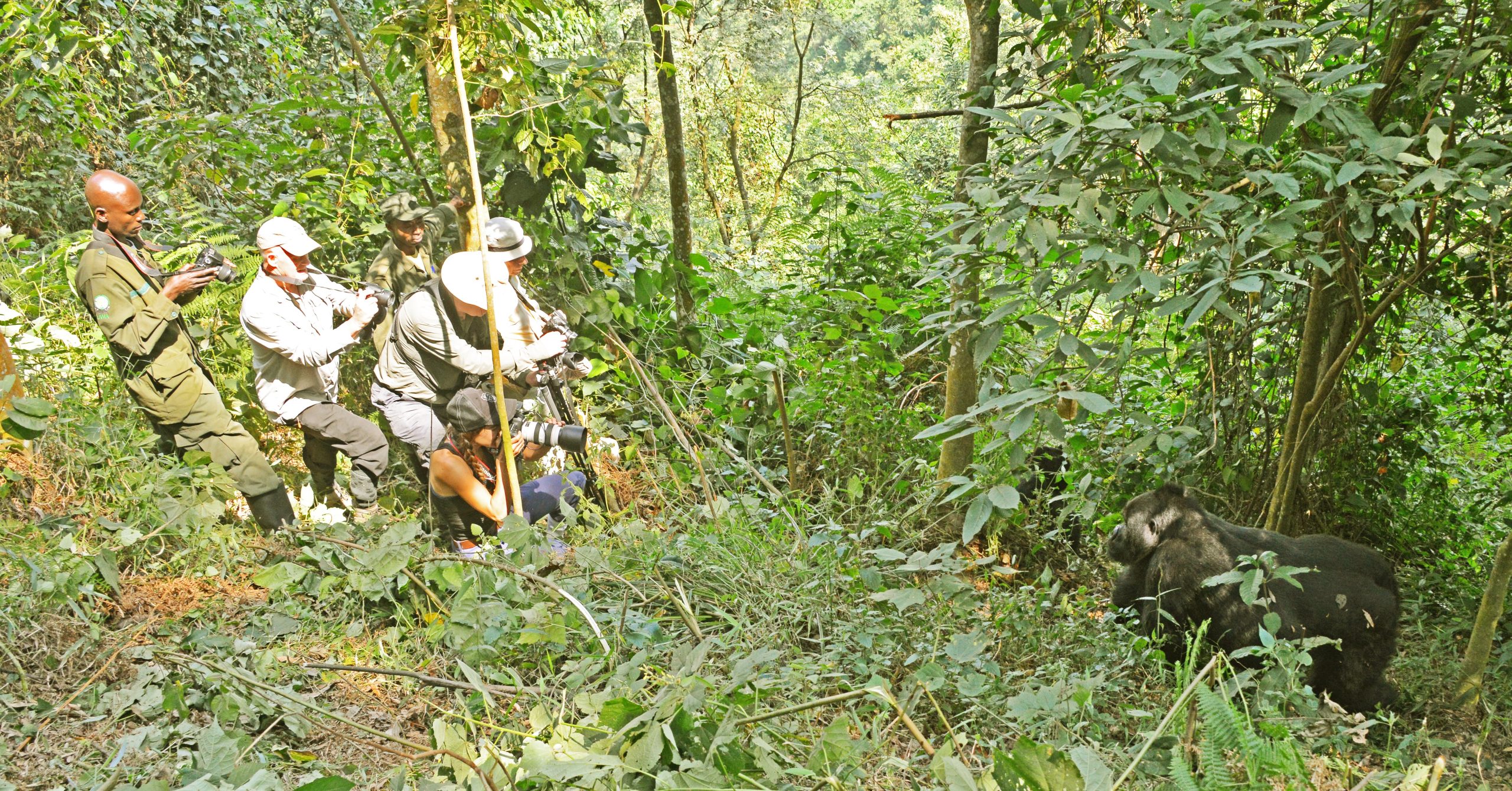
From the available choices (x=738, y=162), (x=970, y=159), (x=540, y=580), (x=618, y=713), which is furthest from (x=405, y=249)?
(x=738, y=162)

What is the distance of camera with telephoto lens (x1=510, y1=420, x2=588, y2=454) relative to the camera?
3.93m

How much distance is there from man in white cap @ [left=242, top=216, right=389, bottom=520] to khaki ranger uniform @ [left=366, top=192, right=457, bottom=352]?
0.18 m

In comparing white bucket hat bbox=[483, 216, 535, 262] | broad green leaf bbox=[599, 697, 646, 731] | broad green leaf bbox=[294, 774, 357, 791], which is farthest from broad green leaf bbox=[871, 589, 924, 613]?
white bucket hat bbox=[483, 216, 535, 262]

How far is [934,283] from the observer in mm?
4973

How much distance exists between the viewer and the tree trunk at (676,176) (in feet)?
16.5

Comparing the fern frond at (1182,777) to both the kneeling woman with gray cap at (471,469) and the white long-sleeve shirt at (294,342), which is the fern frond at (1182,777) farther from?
the white long-sleeve shirt at (294,342)

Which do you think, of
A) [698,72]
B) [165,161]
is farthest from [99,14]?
[698,72]

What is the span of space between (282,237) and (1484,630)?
471cm

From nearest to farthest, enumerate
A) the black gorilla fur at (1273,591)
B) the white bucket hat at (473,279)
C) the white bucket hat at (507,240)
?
1. the black gorilla fur at (1273,591)
2. the white bucket hat at (473,279)
3. the white bucket hat at (507,240)

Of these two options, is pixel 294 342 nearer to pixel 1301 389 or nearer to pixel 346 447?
pixel 346 447

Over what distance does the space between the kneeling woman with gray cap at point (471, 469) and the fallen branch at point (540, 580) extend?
966 mm

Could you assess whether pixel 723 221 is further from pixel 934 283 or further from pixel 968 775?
pixel 968 775

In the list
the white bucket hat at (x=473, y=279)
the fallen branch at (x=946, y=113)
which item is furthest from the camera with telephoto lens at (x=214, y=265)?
the fallen branch at (x=946, y=113)

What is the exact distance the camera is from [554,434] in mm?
3980
